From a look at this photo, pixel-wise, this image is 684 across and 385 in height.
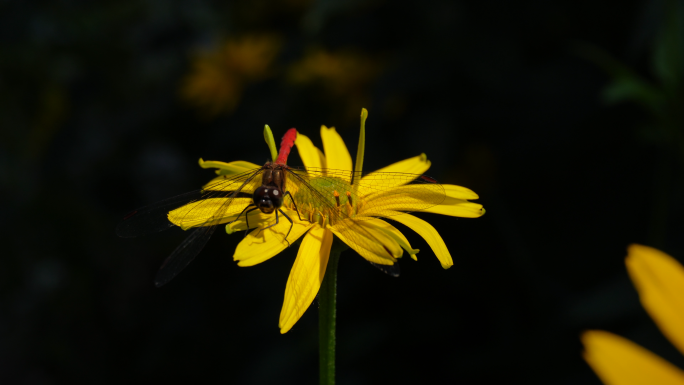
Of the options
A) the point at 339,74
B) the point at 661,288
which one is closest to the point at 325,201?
the point at 661,288

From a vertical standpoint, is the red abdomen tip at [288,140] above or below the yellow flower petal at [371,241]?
above

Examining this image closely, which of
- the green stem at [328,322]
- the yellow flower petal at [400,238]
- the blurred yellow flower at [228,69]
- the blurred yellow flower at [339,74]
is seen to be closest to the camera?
the green stem at [328,322]

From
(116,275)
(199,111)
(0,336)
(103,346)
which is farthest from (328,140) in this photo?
(0,336)

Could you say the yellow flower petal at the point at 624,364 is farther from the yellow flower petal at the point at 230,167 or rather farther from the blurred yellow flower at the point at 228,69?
the blurred yellow flower at the point at 228,69

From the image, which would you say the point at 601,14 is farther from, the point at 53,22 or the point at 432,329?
the point at 53,22

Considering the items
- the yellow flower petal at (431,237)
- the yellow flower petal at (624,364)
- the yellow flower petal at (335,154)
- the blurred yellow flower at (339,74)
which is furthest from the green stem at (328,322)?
the blurred yellow flower at (339,74)

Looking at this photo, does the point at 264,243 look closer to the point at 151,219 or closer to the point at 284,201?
the point at 284,201
